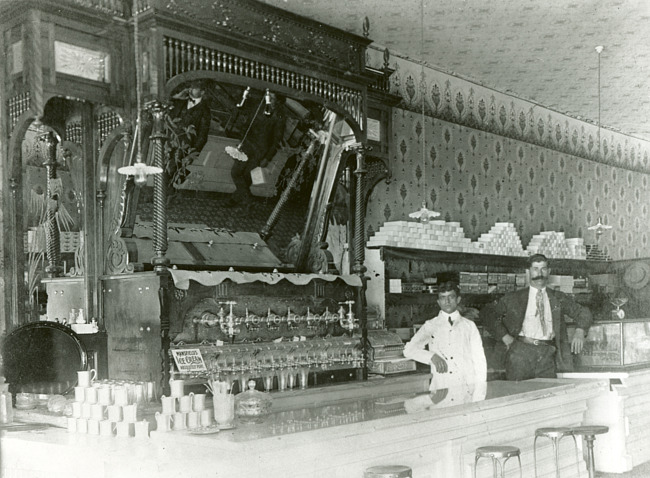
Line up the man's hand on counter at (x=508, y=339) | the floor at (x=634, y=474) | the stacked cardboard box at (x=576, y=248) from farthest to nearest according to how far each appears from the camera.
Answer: the stacked cardboard box at (x=576, y=248)
the man's hand on counter at (x=508, y=339)
the floor at (x=634, y=474)

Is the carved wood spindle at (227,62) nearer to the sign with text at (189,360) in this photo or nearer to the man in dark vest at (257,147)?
the man in dark vest at (257,147)

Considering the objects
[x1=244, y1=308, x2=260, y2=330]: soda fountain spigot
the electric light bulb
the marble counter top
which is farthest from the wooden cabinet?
the marble counter top

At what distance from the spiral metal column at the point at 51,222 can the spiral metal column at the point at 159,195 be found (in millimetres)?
1171

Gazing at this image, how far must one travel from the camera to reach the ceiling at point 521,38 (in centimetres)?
738

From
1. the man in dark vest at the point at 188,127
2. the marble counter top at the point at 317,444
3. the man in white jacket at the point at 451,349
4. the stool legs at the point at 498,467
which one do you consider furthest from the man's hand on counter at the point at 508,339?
the man in dark vest at the point at 188,127

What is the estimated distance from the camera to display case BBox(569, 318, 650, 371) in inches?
280

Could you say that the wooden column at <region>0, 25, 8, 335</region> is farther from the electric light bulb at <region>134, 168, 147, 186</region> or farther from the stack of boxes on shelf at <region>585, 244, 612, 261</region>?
the stack of boxes on shelf at <region>585, 244, 612, 261</region>

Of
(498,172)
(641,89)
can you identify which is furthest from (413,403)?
(641,89)

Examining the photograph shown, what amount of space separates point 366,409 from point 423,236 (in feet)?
13.5

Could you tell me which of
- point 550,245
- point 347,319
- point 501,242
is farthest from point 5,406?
point 550,245

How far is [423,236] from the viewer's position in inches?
329

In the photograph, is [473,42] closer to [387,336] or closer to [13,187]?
[387,336]

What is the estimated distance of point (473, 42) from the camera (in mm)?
8453

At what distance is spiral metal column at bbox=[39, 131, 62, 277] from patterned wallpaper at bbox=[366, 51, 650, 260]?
3498 millimetres
